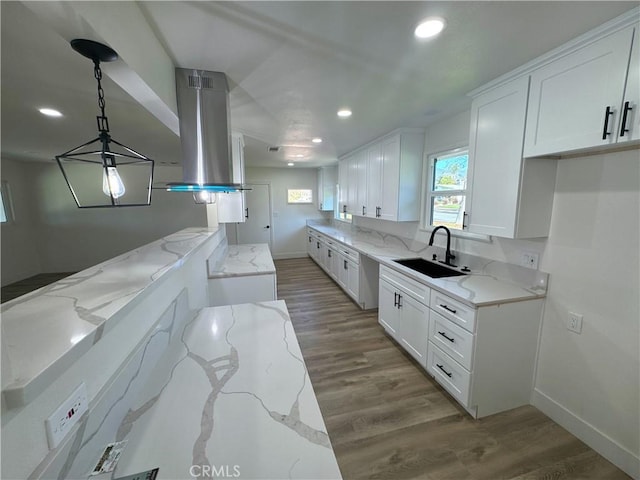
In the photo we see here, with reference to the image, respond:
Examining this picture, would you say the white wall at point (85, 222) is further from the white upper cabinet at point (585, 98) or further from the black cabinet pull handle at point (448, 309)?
the white upper cabinet at point (585, 98)

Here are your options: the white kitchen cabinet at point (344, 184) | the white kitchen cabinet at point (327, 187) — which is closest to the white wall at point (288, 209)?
the white kitchen cabinet at point (327, 187)

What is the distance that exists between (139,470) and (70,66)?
210 centimetres

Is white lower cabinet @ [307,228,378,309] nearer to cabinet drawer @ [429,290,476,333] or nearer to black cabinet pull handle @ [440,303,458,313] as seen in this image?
cabinet drawer @ [429,290,476,333]

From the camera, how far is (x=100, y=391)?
79cm

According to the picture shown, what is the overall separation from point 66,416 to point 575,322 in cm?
262

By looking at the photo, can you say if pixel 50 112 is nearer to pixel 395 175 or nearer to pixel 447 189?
pixel 395 175

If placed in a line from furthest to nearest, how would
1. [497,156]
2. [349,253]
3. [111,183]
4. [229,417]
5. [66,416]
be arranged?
[349,253] → [497,156] → [111,183] → [229,417] → [66,416]

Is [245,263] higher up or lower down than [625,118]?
lower down

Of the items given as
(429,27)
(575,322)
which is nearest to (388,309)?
(575,322)

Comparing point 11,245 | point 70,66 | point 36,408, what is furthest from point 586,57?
point 11,245

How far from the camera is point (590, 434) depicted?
1.70 metres

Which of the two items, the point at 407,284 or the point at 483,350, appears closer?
the point at 483,350

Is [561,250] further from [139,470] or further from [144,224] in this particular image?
[144,224]

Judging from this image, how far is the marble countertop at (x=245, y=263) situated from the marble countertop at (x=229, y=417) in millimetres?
1380
